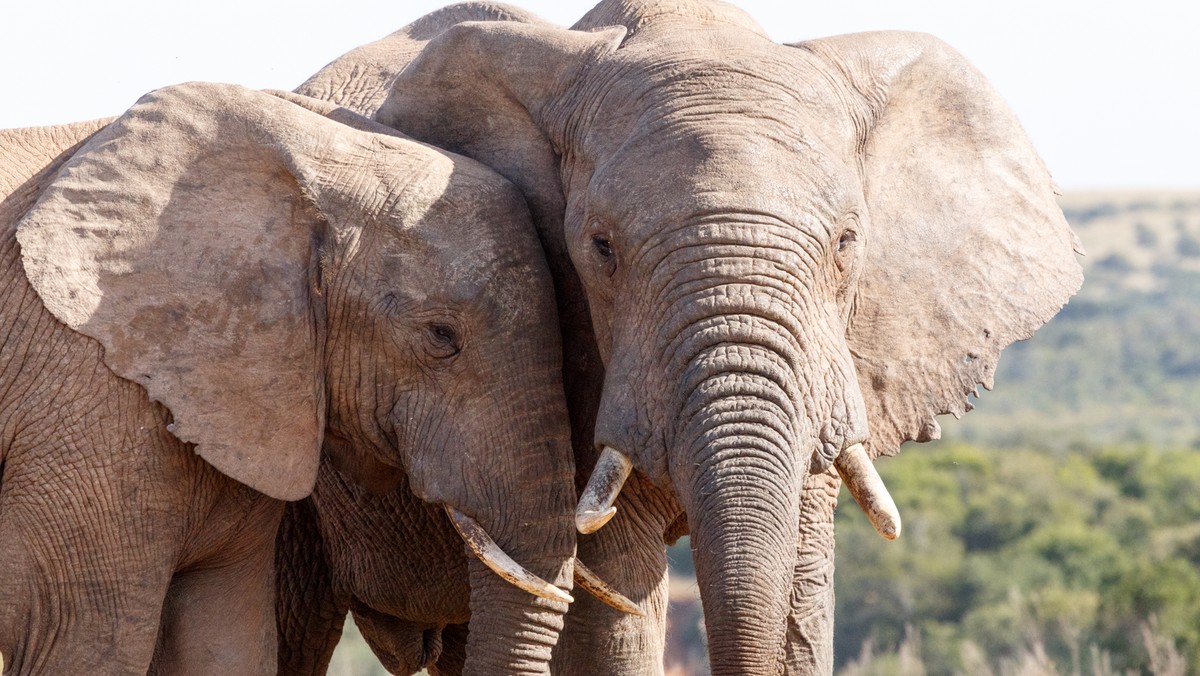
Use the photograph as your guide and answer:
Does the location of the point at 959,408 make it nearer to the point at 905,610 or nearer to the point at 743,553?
the point at 743,553

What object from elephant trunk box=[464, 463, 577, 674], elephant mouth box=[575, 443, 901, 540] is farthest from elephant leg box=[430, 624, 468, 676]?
elephant mouth box=[575, 443, 901, 540]

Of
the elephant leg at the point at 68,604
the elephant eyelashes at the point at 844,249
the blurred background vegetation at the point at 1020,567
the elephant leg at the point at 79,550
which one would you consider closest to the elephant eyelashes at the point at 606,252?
the elephant eyelashes at the point at 844,249

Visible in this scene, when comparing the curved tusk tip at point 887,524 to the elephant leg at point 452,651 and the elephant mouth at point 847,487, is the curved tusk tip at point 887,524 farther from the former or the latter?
the elephant leg at point 452,651

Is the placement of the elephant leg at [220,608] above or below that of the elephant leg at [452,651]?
above

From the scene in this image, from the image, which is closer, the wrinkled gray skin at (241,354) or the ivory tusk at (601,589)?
the wrinkled gray skin at (241,354)

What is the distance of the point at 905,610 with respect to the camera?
27.1 m

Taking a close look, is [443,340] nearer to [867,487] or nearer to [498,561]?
[498,561]

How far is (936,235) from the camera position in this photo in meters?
5.45

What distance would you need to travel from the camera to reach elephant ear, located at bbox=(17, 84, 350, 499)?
4.99 metres

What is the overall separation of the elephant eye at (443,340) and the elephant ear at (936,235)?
106 centimetres

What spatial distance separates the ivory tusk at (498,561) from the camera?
4910mm

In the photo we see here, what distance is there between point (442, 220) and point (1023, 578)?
23494mm

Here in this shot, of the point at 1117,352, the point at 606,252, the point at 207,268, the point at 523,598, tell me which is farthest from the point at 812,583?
the point at 1117,352

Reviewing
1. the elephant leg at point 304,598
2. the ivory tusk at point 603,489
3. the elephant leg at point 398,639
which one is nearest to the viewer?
the ivory tusk at point 603,489
